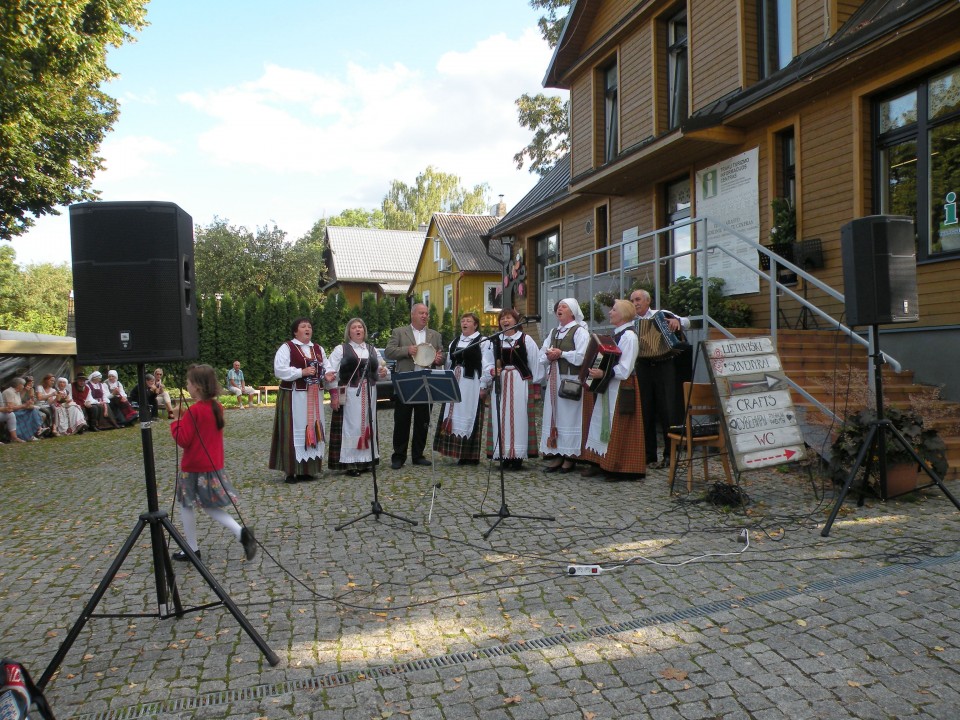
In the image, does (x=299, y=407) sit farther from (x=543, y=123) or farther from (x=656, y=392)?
(x=543, y=123)

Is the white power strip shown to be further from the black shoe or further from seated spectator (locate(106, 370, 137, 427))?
seated spectator (locate(106, 370, 137, 427))

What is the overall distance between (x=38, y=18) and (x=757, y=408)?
14.4m

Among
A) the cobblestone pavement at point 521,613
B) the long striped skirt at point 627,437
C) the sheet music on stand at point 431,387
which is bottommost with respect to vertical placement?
the cobblestone pavement at point 521,613

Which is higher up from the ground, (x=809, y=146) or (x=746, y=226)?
(x=809, y=146)

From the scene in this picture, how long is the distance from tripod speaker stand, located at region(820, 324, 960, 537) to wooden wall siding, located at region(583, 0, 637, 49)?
11.5 metres

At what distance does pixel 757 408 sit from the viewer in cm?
654

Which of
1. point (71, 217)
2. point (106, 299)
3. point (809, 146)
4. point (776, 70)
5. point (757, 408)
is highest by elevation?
point (776, 70)

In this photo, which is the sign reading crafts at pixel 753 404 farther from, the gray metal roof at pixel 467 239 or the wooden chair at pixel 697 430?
the gray metal roof at pixel 467 239

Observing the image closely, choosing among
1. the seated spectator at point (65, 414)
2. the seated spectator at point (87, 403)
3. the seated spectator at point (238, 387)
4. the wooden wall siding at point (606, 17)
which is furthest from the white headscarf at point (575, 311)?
the seated spectator at point (238, 387)

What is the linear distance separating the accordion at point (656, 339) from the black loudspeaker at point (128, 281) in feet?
18.1

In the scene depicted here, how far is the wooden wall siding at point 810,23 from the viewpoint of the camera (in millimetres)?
10133

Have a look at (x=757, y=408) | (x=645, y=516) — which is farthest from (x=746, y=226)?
(x=645, y=516)

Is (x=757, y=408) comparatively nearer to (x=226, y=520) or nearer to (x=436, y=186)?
(x=226, y=520)

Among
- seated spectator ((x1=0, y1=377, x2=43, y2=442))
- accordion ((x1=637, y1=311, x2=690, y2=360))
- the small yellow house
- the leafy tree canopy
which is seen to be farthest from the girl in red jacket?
the leafy tree canopy
